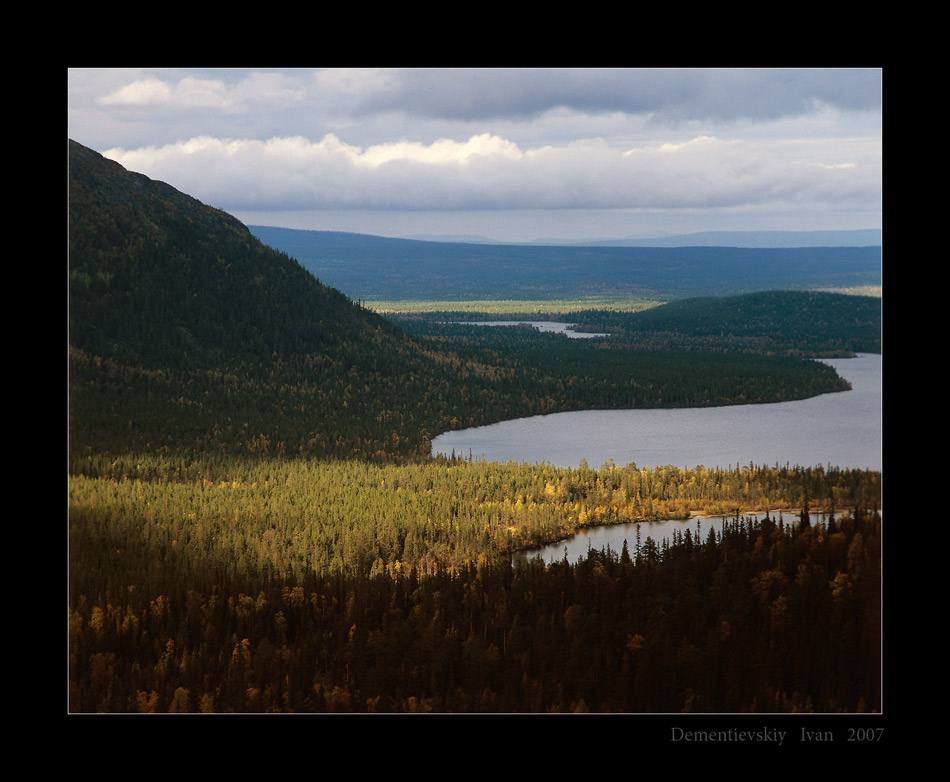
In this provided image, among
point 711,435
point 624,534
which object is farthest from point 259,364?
point 624,534

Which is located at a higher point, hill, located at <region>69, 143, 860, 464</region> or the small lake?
hill, located at <region>69, 143, 860, 464</region>

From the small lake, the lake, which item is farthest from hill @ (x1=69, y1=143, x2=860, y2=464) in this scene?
the lake

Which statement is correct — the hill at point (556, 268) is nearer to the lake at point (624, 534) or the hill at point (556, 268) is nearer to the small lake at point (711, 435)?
the small lake at point (711, 435)

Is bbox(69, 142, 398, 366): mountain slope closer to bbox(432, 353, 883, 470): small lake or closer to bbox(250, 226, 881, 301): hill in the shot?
bbox(250, 226, 881, 301): hill

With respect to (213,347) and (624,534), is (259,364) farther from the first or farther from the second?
(624,534)

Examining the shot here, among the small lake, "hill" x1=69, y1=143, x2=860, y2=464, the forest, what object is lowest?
the forest

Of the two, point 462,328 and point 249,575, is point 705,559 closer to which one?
point 249,575

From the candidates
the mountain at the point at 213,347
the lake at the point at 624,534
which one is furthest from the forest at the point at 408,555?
the lake at the point at 624,534
